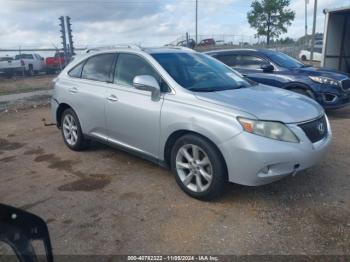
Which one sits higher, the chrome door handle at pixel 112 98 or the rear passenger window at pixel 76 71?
the rear passenger window at pixel 76 71

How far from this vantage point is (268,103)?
4.06 metres

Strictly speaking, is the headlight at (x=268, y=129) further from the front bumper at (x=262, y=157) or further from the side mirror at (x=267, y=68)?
the side mirror at (x=267, y=68)

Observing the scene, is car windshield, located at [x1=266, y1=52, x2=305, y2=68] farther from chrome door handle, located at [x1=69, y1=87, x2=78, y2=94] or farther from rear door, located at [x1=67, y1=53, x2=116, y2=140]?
chrome door handle, located at [x1=69, y1=87, x2=78, y2=94]

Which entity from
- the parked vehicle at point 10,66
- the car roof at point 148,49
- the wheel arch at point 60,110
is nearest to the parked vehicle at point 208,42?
the parked vehicle at point 10,66

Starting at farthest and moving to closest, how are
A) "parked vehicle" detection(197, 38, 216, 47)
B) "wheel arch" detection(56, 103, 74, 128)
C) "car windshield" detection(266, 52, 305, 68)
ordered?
1. "parked vehicle" detection(197, 38, 216, 47)
2. "car windshield" detection(266, 52, 305, 68)
3. "wheel arch" detection(56, 103, 74, 128)

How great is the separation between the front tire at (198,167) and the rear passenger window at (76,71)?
2.52m

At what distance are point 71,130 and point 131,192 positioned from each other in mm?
2139

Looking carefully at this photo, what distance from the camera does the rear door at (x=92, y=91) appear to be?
5250 mm

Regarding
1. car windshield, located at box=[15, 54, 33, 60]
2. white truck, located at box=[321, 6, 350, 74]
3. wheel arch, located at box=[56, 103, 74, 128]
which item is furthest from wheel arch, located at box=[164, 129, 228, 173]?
car windshield, located at box=[15, 54, 33, 60]

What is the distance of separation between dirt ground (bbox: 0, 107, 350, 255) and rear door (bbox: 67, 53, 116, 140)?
0.59m

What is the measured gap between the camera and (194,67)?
16.0 ft

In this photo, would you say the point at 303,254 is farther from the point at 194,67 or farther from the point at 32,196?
the point at 32,196

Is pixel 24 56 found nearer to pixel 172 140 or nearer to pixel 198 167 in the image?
pixel 172 140

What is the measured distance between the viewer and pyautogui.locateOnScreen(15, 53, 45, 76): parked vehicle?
24422 millimetres
